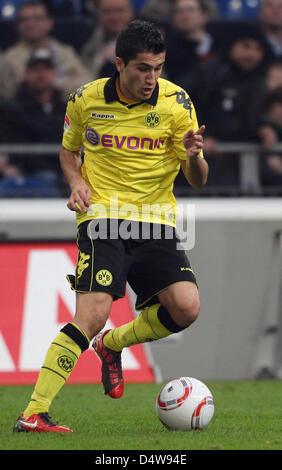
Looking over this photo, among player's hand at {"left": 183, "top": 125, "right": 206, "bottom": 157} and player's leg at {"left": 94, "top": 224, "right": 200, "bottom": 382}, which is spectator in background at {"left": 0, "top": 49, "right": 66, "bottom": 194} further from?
player's hand at {"left": 183, "top": 125, "right": 206, "bottom": 157}

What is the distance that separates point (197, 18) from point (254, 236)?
2896mm

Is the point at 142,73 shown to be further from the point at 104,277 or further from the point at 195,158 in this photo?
the point at 104,277

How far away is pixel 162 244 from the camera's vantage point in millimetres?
5812

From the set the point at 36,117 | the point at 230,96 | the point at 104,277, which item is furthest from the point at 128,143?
the point at 230,96

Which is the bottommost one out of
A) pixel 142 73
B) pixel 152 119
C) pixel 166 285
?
pixel 166 285

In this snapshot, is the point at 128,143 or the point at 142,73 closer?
the point at 142,73

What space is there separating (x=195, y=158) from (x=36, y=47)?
5291 mm

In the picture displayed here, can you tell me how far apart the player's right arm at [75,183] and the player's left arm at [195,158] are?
0.64 meters

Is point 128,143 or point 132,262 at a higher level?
point 128,143

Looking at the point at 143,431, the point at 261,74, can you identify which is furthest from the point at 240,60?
the point at 143,431

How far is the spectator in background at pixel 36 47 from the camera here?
33.2 ft

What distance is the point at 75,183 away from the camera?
5656 mm

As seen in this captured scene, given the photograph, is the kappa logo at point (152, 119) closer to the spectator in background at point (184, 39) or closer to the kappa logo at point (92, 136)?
the kappa logo at point (92, 136)
